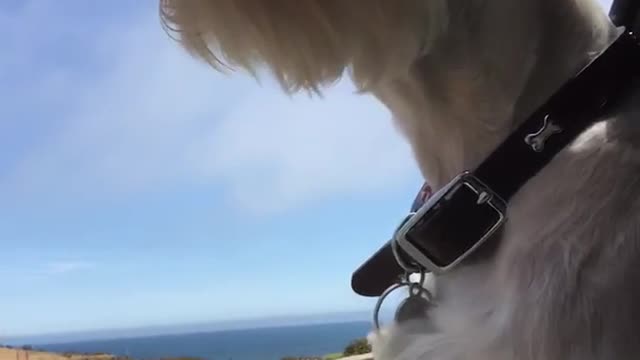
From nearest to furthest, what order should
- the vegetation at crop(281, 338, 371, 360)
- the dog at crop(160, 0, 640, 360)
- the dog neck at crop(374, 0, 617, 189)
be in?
the dog at crop(160, 0, 640, 360) → the dog neck at crop(374, 0, 617, 189) → the vegetation at crop(281, 338, 371, 360)

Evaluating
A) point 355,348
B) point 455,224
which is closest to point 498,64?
point 455,224

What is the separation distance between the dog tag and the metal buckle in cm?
4

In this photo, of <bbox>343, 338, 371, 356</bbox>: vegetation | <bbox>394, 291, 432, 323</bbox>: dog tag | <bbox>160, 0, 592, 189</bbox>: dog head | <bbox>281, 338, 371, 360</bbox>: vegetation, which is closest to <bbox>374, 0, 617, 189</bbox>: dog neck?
<bbox>160, 0, 592, 189</bbox>: dog head

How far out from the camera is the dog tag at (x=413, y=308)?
0.92 meters

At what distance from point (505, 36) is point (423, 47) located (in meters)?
A: 0.08

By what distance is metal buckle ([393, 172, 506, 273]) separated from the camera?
855 mm

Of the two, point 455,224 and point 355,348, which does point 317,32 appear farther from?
point 355,348

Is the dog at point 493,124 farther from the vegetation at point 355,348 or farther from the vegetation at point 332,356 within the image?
the vegetation at point 332,356

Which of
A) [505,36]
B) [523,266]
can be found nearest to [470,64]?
[505,36]

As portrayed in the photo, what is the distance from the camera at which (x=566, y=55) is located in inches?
35.5

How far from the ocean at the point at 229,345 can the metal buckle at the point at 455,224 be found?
Result: 2.37ft

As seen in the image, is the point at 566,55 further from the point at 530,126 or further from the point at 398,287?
the point at 398,287

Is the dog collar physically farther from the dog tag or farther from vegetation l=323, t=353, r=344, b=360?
vegetation l=323, t=353, r=344, b=360

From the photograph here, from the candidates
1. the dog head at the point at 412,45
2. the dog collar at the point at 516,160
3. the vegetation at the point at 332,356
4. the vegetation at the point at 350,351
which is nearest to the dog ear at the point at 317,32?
the dog head at the point at 412,45
